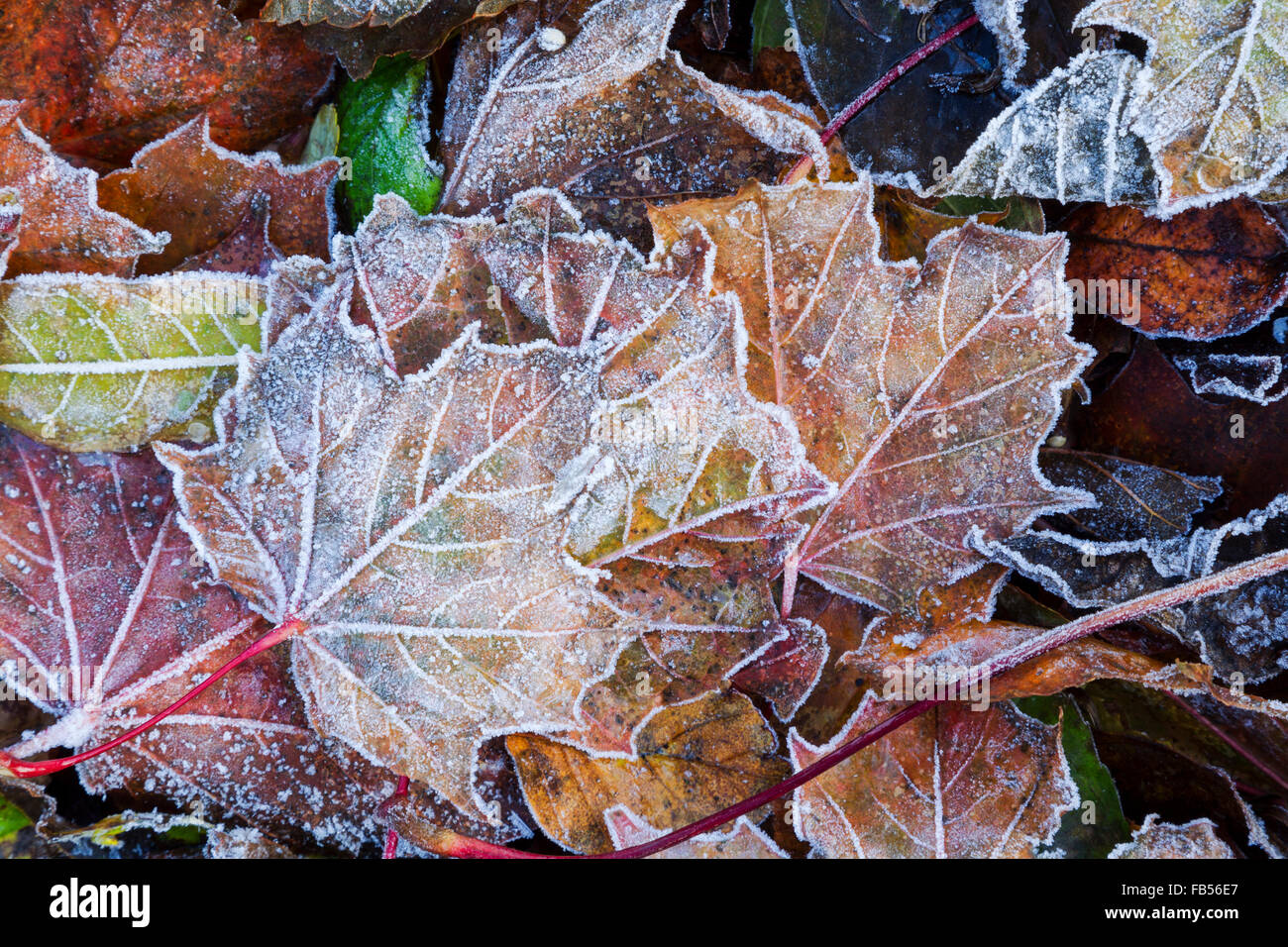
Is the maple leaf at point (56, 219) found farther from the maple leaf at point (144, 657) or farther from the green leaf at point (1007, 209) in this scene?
the green leaf at point (1007, 209)

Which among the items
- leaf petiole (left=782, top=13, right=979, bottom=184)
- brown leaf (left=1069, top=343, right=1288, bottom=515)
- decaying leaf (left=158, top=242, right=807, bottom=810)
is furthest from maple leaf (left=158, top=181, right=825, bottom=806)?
brown leaf (left=1069, top=343, right=1288, bottom=515)

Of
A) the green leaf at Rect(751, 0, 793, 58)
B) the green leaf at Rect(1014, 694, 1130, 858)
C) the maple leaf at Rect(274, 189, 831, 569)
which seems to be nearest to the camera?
the maple leaf at Rect(274, 189, 831, 569)

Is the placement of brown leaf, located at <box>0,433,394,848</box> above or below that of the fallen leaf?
below

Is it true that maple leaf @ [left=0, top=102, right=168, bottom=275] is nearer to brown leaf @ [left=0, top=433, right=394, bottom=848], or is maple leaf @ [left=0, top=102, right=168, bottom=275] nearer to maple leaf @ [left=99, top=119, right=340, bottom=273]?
maple leaf @ [left=99, top=119, right=340, bottom=273]

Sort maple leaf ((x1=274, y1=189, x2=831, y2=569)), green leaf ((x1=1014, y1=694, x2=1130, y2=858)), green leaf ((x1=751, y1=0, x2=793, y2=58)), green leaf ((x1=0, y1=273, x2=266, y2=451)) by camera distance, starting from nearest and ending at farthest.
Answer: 1. maple leaf ((x1=274, y1=189, x2=831, y2=569))
2. green leaf ((x1=0, y1=273, x2=266, y2=451))
3. green leaf ((x1=1014, y1=694, x2=1130, y2=858))
4. green leaf ((x1=751, y1=0, x2=793, y2=58))

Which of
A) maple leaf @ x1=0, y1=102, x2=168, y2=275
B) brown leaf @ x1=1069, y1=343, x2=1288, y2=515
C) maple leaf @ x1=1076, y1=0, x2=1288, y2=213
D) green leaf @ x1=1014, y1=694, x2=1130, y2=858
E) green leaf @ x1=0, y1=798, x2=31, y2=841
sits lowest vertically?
green leaf @ x1=1014, y1=694, x2=1130, y2=858

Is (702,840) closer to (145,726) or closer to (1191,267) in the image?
(145,726)
